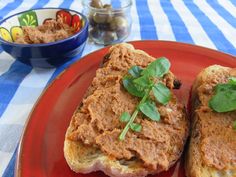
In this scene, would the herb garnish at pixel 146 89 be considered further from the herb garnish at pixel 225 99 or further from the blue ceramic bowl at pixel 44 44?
the blue ceramic bowl at pixel 44 44

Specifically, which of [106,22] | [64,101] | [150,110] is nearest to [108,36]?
[106,22]

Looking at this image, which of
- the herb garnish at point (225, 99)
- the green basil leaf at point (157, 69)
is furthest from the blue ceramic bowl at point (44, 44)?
the herb garnish at point (225, 99)

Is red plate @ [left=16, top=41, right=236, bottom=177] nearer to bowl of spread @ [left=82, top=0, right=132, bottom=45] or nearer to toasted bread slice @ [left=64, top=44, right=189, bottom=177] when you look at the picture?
toasted bread slice @ [left=64, top=44, right=189, bottom=177]

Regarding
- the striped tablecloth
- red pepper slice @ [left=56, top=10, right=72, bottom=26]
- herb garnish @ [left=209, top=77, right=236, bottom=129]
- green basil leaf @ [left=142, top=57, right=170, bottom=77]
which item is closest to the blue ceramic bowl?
red pepper slice @ [left=56, top=10, right=72, bottom=26]

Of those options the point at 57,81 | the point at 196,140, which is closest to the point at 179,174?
the point at 196,140

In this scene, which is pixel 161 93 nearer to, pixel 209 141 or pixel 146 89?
pixel 146 89

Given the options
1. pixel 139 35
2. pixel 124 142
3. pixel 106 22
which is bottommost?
pixel 139 35

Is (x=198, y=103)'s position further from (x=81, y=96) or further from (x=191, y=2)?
(x=191, y=2)
